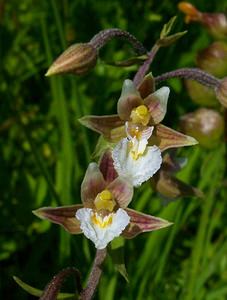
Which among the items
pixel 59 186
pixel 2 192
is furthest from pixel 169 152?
pixel 2 192

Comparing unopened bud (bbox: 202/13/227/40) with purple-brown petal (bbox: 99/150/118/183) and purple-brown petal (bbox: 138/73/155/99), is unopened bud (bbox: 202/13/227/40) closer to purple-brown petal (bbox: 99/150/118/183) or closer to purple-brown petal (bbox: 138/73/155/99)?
purple-brown petal (bbox: 138/73/155/99)

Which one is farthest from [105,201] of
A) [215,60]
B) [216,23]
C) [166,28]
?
[216,23]

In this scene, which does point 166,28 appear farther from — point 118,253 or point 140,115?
point 118,253

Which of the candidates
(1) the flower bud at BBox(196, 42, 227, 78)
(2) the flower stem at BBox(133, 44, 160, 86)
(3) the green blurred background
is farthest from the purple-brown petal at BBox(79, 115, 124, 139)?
(1) the flower bud at BBox(196, 42, 227, 78)

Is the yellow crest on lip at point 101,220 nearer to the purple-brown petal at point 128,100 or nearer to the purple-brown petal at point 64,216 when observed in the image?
the purple-brown petal at point 64,216

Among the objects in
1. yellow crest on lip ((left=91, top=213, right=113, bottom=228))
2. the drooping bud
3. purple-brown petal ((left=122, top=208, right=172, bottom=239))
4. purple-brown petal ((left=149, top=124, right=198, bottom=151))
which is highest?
the drooping bud

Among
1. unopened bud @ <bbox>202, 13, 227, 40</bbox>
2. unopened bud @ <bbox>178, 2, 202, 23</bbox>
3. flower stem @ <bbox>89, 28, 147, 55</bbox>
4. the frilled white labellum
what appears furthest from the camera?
unopened bud @ <bbox>202, 13, 227, 40</bbox>
